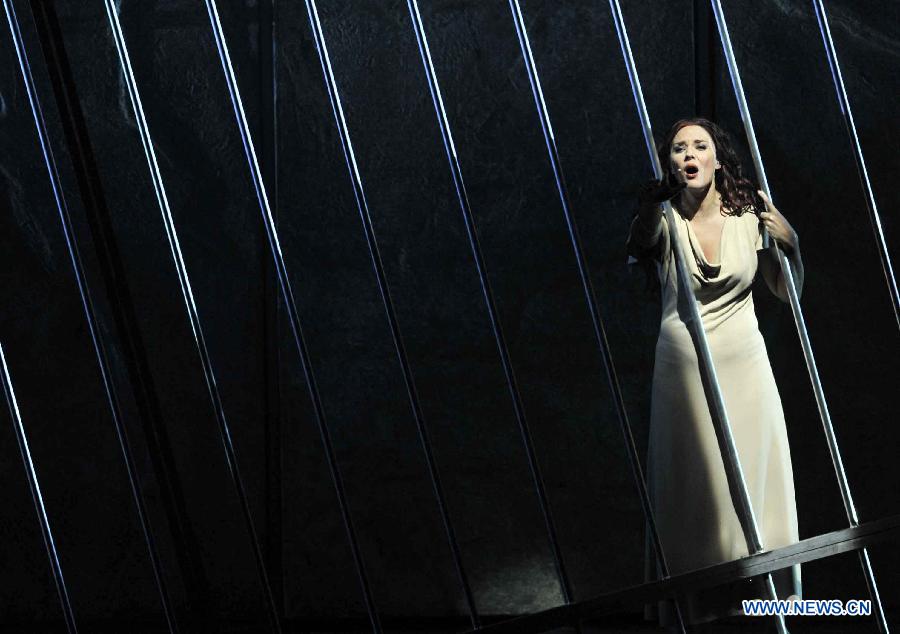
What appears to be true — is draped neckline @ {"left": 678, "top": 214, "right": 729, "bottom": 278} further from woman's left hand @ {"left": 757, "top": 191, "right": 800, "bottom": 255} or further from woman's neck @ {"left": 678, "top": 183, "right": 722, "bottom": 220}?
woman's left hand @ {"left": 757, "top": 191, "right": 800, "bottom": 255}

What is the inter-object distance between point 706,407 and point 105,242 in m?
1.59

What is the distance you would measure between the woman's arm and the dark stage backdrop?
65.2 inches

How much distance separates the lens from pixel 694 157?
2840 mm

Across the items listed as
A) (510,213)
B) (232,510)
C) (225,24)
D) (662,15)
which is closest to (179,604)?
(232,510)

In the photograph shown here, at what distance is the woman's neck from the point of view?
9.30 feet

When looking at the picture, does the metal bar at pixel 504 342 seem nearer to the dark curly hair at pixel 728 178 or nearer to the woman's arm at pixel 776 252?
the woman's arm at pixel 776 252

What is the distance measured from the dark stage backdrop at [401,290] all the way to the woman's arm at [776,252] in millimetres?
1656

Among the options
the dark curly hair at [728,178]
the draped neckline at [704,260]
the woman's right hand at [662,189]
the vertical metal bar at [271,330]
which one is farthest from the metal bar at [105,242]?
the vertical metal bar at [271,330]

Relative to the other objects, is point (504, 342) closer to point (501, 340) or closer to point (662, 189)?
point (501, 340)

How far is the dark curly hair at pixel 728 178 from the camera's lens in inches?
111

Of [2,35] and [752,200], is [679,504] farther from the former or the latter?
[2,35]

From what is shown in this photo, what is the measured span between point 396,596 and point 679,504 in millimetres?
2074

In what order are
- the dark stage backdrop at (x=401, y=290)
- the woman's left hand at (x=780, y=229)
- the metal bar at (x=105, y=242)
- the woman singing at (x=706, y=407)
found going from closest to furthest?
the metal bar at (x=105, y=242)
the woman's left hand at (x=780, y=229)
the woman singing at (x=706, y=407)
the dark stage backdrop at (x=401, y=290)

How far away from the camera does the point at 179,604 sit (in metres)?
4.72
